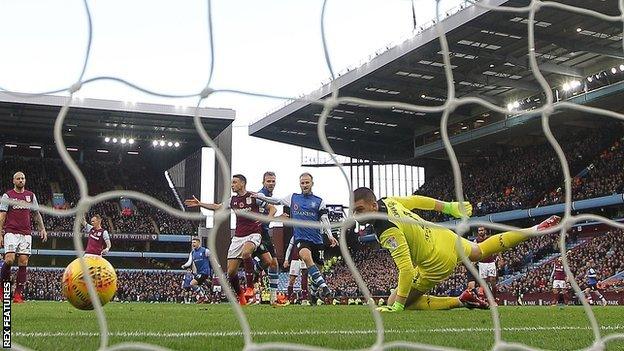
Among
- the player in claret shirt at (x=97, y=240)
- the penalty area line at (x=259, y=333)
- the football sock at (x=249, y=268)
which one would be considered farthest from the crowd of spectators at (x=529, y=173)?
the penalty area line at (x=259, y=333)

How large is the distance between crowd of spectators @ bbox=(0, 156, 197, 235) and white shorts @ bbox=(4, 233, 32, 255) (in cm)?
2675

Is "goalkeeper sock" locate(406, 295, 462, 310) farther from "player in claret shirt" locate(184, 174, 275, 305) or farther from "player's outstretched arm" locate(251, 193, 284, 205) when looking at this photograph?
"player in claret shirt" locate(184, 174, 275, 305)

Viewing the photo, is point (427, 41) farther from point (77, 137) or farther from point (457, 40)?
point (77, 137)

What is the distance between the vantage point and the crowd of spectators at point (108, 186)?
3562 centimetres

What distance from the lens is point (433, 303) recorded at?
7254 mm

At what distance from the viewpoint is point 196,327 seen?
5074 millimetres

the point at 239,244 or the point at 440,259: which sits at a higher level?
the point at 239,244

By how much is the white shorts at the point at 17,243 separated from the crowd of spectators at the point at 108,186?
26.8 m

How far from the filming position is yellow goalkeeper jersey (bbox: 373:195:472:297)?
6102mm

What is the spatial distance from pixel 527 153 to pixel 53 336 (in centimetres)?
3078

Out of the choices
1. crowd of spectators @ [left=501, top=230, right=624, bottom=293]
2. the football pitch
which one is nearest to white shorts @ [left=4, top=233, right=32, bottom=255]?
the football pitch

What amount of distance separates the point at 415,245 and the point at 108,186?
33.5 metres

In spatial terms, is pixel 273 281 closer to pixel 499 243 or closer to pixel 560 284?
pixel 499 243

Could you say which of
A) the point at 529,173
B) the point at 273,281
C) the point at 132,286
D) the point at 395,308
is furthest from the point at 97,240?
the point at 529,173
